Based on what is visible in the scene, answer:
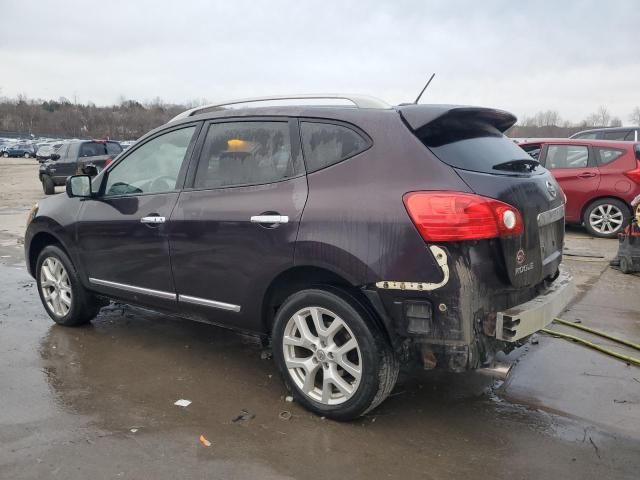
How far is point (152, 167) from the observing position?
445 cm

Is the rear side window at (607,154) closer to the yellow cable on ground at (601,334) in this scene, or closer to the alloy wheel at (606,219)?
the alloy wheel at (606,219)

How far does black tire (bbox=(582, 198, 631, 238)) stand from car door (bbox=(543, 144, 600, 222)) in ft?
0.48

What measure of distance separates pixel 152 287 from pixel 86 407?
1023 mm

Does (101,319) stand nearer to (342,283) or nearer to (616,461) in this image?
(342,283)

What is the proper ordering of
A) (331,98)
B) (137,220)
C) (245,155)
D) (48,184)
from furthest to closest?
(48,184)
(137,220)
(245,155)
(331,98)

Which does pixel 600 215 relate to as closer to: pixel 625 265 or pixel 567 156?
pixel 567 156

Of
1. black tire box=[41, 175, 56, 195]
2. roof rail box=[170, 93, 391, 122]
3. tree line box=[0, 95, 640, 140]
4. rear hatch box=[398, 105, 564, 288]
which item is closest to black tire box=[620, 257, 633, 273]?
rear hatch box=[398, 105, 564, 288]

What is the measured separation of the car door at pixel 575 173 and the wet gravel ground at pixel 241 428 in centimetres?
690

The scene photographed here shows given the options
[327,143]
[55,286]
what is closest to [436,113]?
[327,143]

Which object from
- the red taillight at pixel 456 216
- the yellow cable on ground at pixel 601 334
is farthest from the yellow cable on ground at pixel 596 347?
the red taillight at pixel 456 216

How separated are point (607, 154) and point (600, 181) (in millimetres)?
521

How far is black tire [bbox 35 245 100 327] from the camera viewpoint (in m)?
4.98

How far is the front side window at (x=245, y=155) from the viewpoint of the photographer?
362 cm

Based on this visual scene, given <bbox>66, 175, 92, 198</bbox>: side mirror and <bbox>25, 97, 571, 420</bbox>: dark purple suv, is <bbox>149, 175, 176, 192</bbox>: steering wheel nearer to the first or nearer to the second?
<bbox>25, 97, 571, 420</bbox>: dark purple suv
